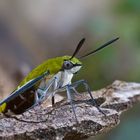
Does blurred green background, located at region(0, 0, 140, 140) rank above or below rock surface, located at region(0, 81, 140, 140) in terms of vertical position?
above

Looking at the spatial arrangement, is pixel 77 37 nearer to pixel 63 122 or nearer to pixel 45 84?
pixel 45 84

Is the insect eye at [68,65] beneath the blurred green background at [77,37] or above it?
beneath

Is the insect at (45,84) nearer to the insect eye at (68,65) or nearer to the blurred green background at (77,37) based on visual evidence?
the insect eye at (68,65)

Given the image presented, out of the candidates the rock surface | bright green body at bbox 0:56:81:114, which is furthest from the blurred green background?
the rock surface

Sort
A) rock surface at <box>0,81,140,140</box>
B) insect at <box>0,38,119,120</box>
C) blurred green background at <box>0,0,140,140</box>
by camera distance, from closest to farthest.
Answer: rock surface at <box>0,81,140,140</box> < insect at <box>0,38,119,120</box> < blurred green background at <box>0,0,140,140</box>

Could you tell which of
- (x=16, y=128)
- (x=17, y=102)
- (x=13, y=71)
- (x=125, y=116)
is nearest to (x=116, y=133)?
(x=125, y=116)

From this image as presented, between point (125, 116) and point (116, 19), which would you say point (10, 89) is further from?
point (116, 19)

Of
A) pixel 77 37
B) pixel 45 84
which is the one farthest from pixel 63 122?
pixel 77 37

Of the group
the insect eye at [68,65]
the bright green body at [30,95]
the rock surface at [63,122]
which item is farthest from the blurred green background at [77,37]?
the rock surface at [63,122]

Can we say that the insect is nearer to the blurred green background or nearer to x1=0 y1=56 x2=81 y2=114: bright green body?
x1=0 y1=56 x2=81 y2=114: bright green body
